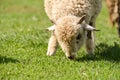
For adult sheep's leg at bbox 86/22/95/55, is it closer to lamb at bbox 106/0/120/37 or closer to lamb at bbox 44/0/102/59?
lamb at bbox 44/0/102/59

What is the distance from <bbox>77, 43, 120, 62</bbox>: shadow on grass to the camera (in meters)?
9.88

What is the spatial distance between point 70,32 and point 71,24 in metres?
0.19

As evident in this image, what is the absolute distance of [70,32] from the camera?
8.77 m

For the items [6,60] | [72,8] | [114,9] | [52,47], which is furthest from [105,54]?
[114,9]

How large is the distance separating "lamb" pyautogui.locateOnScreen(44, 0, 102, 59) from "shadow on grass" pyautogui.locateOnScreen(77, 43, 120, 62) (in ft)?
1.02

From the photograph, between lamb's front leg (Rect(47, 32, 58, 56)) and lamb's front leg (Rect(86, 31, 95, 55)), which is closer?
lamb's front leg (Rect(47, 32, 58, 56))

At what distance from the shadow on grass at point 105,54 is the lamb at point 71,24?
31cm

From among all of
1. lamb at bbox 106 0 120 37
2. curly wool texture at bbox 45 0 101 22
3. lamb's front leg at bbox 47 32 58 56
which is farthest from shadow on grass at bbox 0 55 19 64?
lamb at bbox 106 0 120 37

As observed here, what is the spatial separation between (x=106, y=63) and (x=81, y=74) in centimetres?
118

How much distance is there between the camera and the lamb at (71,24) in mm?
8867

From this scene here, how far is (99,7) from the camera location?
34.8 feet

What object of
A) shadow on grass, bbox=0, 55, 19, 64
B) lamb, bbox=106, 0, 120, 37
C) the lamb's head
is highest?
the lamb's head

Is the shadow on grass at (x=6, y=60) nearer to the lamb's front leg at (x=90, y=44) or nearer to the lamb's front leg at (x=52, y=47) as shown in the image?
the lamb's front leg at (x=52, y=47)

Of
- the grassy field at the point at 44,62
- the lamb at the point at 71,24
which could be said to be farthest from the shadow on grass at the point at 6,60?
the lamb at the point at 71,24
